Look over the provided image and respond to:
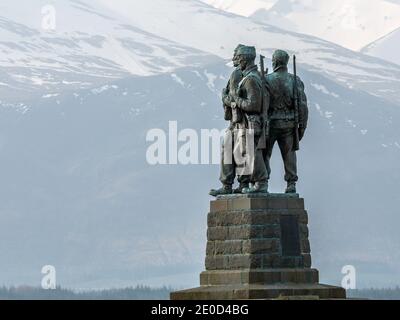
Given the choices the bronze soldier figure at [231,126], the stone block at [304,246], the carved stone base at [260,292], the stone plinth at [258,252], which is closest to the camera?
the carved stone base at [260,292]

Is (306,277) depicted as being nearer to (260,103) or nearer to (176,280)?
(260,103)

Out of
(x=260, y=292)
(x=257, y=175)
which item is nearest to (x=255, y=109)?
(x=257, y=175)

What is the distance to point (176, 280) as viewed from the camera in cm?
16988

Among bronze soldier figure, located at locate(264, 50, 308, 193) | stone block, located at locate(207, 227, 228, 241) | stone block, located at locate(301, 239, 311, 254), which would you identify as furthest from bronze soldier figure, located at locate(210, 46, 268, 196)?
stone block, located at locate(301, 239, 311, 254)

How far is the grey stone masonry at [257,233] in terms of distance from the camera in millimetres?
67500

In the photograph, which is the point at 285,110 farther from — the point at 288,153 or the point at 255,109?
the point at 288,153

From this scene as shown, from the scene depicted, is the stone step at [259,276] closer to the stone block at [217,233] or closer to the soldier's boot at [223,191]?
the stone block at [217,233]

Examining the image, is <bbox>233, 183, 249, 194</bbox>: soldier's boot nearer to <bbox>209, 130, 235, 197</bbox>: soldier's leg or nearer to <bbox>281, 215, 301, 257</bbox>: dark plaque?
<bbox>209, 130, 235, 197</bbox>: soldier's leg

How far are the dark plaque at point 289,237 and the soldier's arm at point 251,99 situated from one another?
3148 millimetres

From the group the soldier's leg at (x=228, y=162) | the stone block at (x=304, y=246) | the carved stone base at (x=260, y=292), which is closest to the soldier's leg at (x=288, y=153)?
the soldier's leg at (x=228, y=162)

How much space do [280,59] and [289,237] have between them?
5.17 m
